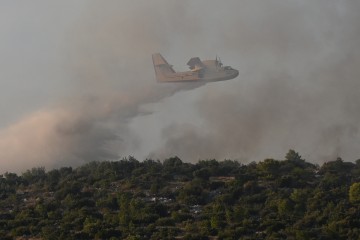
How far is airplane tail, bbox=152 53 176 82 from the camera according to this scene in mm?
152625

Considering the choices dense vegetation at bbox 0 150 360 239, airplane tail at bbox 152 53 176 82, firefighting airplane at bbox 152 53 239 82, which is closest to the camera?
dense vegetation at bbox 0 150 360 239

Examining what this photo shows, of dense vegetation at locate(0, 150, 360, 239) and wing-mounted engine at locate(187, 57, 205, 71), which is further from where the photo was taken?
wing-mounted engine at locate(187, 57, 205, 71)

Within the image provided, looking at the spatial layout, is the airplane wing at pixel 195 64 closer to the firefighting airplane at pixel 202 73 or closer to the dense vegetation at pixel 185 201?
the firefighting airplane at pixel 202 73

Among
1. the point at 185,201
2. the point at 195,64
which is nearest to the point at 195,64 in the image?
the point at 195,64

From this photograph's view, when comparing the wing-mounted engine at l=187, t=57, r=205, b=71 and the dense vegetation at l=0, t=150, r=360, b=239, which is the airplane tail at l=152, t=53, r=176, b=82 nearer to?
the wing-mounted engine at l=187, t=57, r=205, b=71

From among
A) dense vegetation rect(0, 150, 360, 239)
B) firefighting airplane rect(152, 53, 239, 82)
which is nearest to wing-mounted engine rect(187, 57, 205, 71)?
firefighting airplane rect(152, 53, 239, 82)

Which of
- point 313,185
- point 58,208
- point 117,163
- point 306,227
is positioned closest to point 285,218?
point 306,227

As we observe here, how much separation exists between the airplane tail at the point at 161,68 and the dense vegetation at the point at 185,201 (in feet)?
87.4

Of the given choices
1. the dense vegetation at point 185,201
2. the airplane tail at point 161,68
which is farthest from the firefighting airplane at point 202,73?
the dense vegetation at point 185,201

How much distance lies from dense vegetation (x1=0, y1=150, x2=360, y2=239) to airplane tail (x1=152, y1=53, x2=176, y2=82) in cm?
2663

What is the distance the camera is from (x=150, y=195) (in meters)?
106

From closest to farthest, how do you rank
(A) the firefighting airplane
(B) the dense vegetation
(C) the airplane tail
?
(B) the dense vegetation, (A) the firefighting airplane, (C) the airplane tail

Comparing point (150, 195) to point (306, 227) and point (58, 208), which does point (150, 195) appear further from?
point (306, 227)

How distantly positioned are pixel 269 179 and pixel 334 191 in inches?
448
